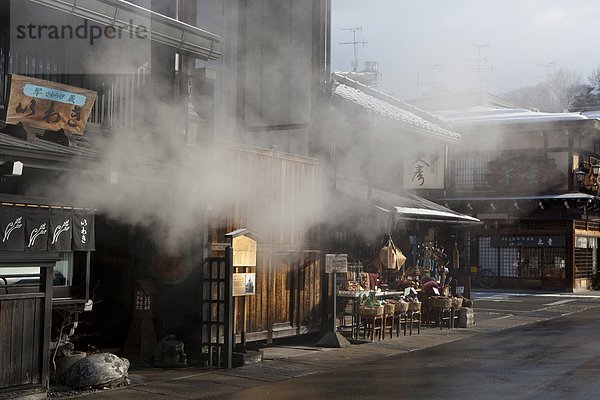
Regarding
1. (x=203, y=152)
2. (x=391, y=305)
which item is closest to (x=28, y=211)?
(x=203, y=152)

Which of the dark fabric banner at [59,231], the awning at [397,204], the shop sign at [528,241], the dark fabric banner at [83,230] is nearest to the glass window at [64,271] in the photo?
the dark fabric banner at [83,230]

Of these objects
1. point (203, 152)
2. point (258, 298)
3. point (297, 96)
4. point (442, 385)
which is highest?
point (297, 96)

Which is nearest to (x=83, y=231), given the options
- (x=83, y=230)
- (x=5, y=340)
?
(x=83, y=230)

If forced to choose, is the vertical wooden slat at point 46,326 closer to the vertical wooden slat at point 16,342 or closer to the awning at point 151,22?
the vertical wooden slat at point 16,342

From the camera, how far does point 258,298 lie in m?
11.2

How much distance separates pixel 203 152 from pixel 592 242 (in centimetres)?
2351

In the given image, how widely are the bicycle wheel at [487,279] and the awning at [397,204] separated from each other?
13.6m

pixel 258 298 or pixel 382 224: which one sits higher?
pixel 382 224

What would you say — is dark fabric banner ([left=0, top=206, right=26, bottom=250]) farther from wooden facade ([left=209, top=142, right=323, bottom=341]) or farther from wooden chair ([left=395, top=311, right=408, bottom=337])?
wooden chair ([left=395, top=311, right=408, bottom=337])

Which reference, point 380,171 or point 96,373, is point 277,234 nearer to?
point 96,373

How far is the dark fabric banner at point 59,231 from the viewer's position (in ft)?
28.3

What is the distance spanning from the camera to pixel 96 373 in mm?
8305

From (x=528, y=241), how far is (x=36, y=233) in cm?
2323

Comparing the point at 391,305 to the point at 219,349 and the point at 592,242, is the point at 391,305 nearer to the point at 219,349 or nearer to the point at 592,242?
the point at 219,349
